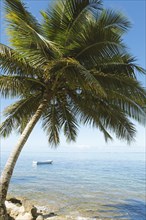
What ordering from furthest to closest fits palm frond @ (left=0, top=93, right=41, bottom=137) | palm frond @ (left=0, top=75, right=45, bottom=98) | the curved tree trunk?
palm frond @ (left=0, top=93, right=41, bottom=137), palm frond @ (left=0, top=75, right=45, bottom=98), the curved tree trunk

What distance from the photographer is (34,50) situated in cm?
867

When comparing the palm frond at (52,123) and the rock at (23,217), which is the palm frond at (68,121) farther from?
the rock at (23,217)

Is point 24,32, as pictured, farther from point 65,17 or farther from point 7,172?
point 7,172

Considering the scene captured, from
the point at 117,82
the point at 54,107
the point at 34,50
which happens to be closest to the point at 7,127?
the point at 54,107

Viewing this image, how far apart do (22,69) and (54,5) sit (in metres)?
2.39

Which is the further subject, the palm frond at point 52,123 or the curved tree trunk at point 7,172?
the palm frond at point 52,123

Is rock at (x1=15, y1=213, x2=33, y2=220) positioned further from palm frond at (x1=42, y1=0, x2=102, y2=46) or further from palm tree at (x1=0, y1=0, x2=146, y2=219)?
palm frond at (x1=42, y1=0, x2=102, y2=46)

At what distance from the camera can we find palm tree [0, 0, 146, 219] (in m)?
7.97

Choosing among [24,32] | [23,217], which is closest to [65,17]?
[24,32]

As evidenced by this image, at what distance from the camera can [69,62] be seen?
768 cm

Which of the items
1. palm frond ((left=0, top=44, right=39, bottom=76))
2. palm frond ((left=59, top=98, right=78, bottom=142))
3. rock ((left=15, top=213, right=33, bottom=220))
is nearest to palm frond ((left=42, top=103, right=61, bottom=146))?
palm frond ((left=59, top=98, right=78, bottom=142))

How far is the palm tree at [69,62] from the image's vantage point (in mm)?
7969

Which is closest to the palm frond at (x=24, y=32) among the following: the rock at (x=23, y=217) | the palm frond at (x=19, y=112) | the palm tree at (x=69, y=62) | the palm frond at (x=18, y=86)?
the palm tree at (x=69, y=62)

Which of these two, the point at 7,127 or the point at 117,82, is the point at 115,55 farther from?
the point at 7,127
